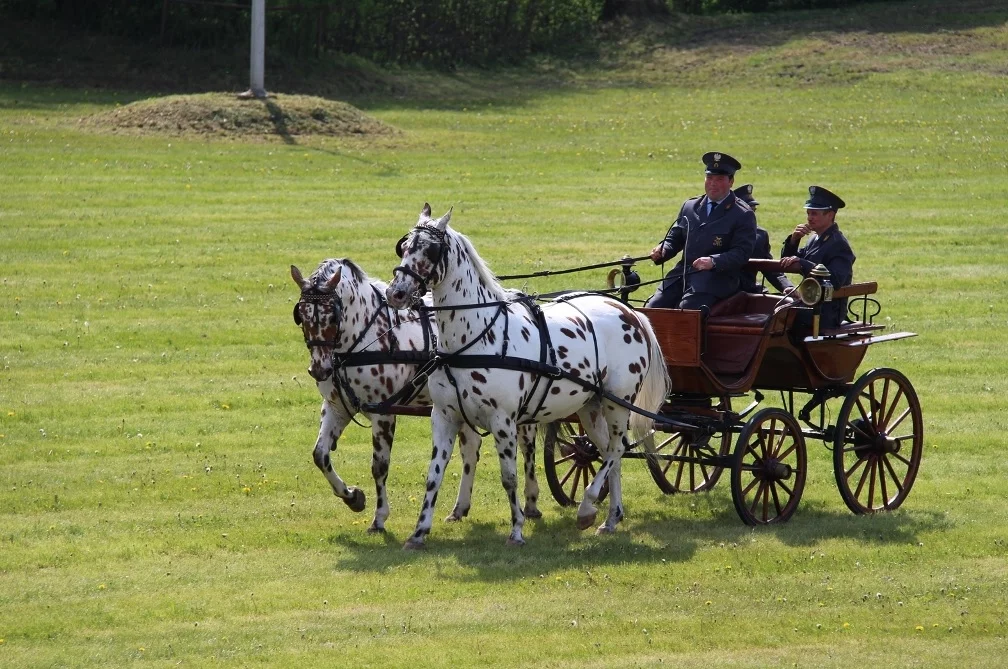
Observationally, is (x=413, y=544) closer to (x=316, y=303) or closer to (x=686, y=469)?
(x=316, y=303)

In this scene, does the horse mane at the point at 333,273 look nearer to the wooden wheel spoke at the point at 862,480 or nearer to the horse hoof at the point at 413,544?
the horse hoof at the point at 413,544

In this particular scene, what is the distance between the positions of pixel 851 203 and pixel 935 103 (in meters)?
11.3

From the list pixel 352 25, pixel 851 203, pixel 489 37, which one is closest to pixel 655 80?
pixel 489 37

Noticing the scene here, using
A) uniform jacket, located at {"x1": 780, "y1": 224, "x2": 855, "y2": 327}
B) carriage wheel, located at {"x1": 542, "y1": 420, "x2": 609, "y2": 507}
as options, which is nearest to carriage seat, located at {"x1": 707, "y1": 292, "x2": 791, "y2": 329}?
uniform jacket, located at {"x1": 780, "y1": 224, "x2": 855, "y2": 327}

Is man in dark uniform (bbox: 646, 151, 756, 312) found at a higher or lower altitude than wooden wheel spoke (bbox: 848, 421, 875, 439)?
higher

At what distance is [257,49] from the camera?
3281cm

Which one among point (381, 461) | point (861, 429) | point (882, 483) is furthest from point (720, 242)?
point (381, 461)

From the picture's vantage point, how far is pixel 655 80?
4188cm

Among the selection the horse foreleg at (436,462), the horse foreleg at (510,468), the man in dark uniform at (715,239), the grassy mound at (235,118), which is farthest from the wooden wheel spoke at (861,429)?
the grassy mound at (235,118)

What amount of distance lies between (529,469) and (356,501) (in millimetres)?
1454

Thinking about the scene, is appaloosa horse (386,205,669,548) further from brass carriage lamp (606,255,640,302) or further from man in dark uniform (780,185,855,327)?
man in dark uniform (780,185,855,327)

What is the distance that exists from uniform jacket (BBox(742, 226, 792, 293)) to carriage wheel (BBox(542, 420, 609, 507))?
193 cm

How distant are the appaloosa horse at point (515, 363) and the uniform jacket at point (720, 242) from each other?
2.27 ft

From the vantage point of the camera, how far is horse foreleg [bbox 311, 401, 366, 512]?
11914mm
